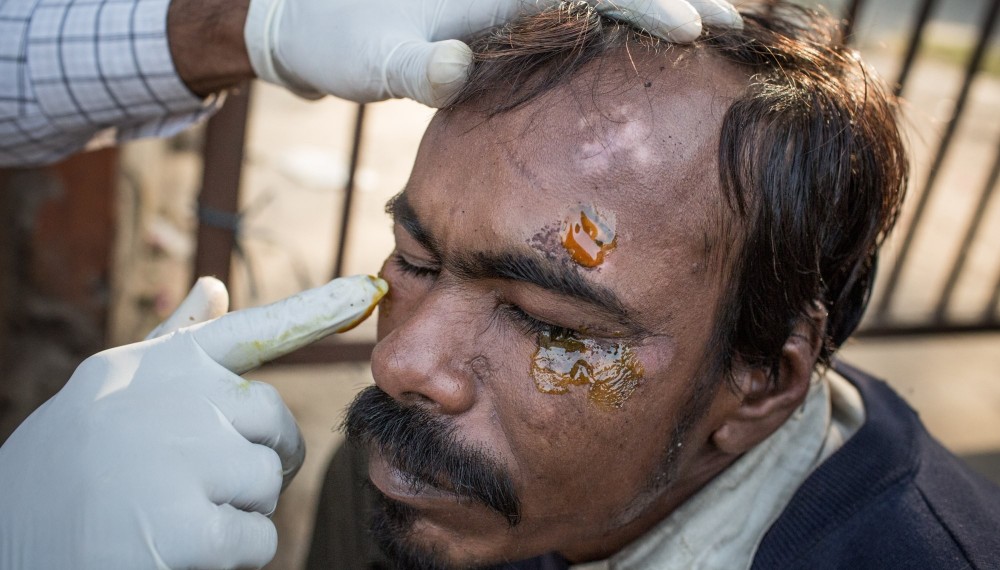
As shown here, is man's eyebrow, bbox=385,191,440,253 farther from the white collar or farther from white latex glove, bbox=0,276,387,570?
the white collar

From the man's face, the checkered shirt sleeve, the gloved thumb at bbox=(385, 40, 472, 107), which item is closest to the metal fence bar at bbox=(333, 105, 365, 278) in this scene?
the checkered shirt sleeve

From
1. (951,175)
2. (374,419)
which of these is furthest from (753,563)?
(951,175)

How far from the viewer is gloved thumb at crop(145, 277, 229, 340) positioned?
1715mm

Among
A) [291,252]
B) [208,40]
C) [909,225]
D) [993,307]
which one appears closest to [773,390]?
[208,40]

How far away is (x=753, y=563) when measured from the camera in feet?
5.48

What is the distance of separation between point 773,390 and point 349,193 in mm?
1624

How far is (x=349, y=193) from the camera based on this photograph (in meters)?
2.82

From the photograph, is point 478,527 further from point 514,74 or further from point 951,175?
point 951,175

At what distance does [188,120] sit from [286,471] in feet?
3.56

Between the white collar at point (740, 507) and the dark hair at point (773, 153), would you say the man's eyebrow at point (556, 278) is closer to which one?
the dark hair at point (773, 153)

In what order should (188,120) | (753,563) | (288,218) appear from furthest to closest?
(288,218) < (188,120) < (753,563)

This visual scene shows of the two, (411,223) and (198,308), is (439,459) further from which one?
Answer: (198,308)

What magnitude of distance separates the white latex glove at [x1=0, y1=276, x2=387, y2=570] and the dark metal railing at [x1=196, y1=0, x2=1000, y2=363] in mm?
1111

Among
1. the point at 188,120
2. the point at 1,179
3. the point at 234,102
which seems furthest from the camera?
the point at 1,179
